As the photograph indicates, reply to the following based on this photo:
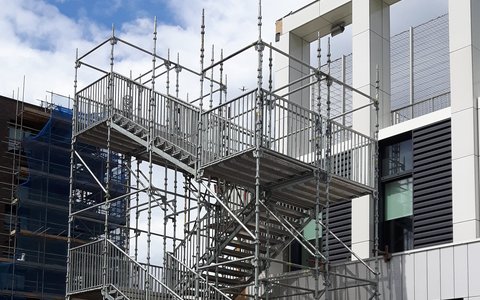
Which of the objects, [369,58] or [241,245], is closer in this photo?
[241,245]

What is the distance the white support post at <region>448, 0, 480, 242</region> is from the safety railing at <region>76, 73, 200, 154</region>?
21.1ft

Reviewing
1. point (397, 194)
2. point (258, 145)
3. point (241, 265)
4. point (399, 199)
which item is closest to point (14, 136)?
point (241, 265)

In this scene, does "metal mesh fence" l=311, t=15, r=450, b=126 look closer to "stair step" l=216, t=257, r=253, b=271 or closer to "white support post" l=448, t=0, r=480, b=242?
"white support post" l=448, t=0, r=480, b=242

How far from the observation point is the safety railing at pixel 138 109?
2355 cm

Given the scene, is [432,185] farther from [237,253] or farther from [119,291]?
[119,291]

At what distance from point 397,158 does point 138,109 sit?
23.0 ft

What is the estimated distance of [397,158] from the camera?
24688 millimetres

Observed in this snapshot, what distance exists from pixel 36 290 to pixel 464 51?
29237mm

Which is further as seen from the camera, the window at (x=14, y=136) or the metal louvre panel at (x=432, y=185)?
the window at (x=14, y=136)

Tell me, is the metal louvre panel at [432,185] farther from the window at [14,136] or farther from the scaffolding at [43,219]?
the window at [14,136]

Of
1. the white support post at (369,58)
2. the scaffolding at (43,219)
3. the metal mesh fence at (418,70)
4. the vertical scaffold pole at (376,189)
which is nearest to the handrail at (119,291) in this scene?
the vertical scaffold pole at (376,189)

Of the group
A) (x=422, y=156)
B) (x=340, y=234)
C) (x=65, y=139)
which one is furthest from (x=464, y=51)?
(x=65, y=139)

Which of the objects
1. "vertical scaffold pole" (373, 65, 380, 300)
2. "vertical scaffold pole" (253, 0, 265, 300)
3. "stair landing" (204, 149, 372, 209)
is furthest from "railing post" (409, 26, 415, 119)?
"vertical scaffold pole" (253, 0, 265, 300)

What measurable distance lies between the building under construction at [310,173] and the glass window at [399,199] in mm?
39
